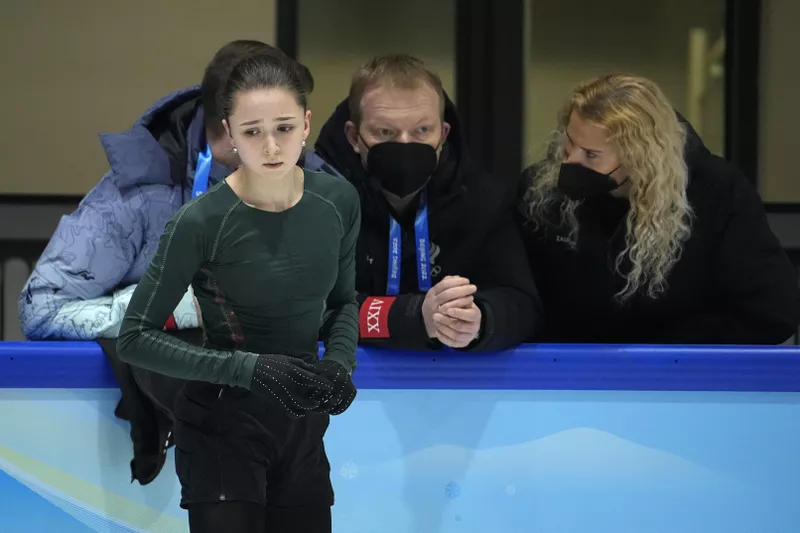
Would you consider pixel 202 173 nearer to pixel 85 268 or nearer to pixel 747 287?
pixel 85 268

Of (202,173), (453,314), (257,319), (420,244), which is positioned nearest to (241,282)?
(257,319)

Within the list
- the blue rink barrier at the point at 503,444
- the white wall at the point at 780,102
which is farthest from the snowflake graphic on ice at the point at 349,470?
the white wall at the point at 780,102

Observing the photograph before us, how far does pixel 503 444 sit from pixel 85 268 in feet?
3.16

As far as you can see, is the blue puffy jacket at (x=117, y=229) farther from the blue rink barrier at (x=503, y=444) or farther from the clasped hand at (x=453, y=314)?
the clasped hand at (x=453, y=314)

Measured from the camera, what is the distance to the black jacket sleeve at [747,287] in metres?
2.29

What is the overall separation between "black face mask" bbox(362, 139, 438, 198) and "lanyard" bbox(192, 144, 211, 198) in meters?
0.37

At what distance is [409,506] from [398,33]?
8.00ft

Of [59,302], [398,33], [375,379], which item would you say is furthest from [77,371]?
[398,33]

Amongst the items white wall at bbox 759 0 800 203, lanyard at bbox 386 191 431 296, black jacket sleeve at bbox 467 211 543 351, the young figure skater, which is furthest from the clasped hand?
white wall at bbox 759 0 800 203

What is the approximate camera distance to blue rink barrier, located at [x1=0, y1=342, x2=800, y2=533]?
6.29 feet

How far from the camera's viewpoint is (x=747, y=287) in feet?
7.54

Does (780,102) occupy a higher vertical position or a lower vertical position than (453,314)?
higher

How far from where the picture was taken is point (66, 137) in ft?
12.9

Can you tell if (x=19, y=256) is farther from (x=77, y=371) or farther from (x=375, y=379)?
(x=375, y=379)
